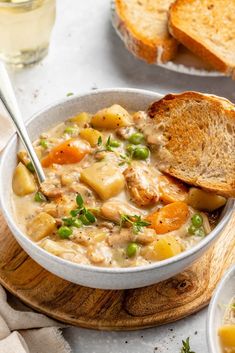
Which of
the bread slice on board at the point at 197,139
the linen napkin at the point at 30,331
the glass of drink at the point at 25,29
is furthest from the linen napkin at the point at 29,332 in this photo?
the glass of drink at the point at 25,29

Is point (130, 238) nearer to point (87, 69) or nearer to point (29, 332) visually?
point (29, 332)

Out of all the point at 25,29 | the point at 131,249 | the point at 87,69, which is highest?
the point at 25,29

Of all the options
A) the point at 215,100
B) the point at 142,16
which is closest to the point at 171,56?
the point at 142,16

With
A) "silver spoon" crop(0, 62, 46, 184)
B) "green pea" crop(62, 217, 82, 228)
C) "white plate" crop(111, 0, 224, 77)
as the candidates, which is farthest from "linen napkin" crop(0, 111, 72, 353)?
"white plate" crop(111, 0, 224, 77)

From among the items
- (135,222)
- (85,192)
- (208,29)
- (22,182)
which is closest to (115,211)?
(135,222)

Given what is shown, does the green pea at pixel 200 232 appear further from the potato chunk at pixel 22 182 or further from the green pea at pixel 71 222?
the potato chunk at pixel 22 182

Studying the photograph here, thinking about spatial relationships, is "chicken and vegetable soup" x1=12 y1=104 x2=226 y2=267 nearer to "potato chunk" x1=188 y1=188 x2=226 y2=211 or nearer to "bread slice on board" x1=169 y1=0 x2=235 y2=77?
"potato chunk" x1=188 y1=188 x2=226 y2=211
